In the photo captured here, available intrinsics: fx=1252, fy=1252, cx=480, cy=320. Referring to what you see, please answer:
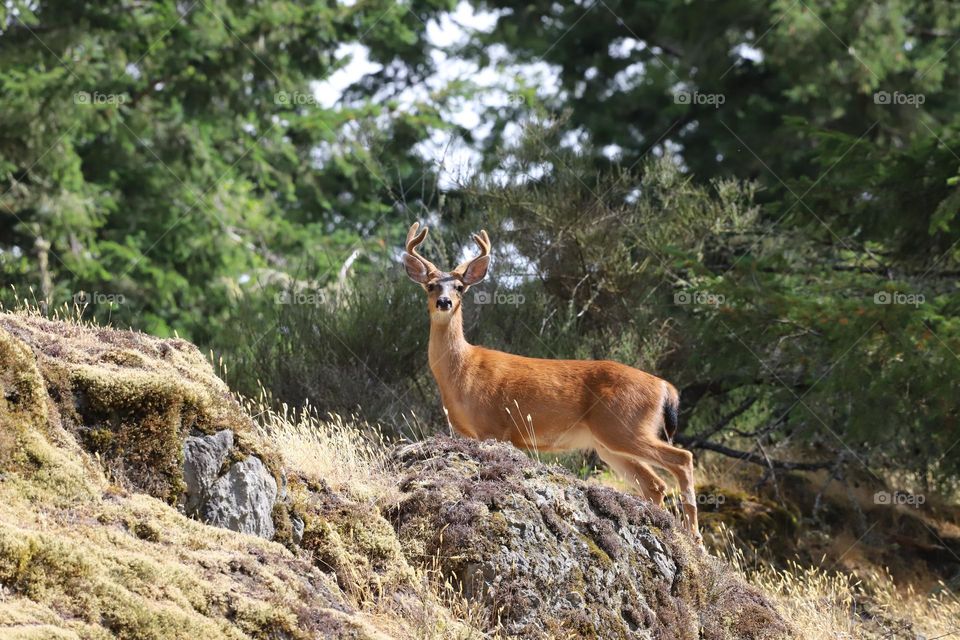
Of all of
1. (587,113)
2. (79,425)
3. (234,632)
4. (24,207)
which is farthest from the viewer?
(587,113)

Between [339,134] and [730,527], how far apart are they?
15.7m

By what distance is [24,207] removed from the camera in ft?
64.7

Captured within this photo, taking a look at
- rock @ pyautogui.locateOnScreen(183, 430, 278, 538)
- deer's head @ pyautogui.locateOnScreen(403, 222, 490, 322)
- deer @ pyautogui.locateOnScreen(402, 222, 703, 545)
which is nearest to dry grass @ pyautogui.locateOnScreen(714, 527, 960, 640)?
deer @ pyautogui.locateOnScreen(402, 222, 703, 545)

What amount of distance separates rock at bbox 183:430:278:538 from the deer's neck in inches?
140

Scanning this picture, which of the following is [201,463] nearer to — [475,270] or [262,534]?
[262,534]

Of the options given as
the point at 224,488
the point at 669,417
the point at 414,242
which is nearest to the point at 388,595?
the point at 224,488

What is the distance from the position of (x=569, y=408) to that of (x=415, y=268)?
1.84 meters

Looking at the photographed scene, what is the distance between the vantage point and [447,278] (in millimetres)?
9844

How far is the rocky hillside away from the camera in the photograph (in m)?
4.87

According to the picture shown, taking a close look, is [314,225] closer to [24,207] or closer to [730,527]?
[24,207]

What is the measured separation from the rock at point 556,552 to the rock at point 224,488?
→ 0.89 meters

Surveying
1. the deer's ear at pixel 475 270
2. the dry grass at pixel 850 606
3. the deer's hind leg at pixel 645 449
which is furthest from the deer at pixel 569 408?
the dry grass at pixel 850 606

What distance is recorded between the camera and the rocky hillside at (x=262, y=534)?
4871 millimetres

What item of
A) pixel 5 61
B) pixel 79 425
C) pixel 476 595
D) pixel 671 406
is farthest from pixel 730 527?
pixel 5 61
